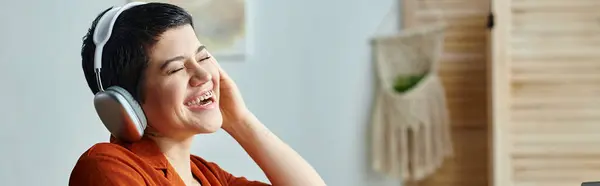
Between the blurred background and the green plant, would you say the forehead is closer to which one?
the blurred background

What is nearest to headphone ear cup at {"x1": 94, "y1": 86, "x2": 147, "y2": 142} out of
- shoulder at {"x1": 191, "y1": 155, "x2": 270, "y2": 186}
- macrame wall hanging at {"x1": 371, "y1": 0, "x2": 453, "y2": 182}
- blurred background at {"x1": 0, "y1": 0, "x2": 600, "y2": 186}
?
shoulder at {"x1": 191, "y1": 155, "x2": 270, "y2": 186}

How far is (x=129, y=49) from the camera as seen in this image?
1.05m

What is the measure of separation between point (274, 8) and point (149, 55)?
1187mm

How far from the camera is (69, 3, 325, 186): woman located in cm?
100

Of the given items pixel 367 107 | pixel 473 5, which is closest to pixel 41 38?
pixel 367 107

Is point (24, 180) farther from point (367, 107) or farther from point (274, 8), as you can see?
point (367, 107)

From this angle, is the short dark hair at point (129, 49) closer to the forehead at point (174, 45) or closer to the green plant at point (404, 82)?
the forehead at point (174, 45)

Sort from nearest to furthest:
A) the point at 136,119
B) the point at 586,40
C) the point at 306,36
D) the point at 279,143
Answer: the point at 136,119 → the point at 279,143 → the point at 586,40 → the point at 306,36

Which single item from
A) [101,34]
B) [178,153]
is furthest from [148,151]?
[101,34]

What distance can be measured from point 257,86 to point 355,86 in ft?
0.97

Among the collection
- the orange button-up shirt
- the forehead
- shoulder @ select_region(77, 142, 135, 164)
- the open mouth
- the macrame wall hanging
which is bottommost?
the macrame wall hanging

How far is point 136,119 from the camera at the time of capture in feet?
3.36

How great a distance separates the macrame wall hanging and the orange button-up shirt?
1.21 metres

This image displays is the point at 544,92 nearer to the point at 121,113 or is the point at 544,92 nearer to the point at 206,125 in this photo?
the point at 206,125
